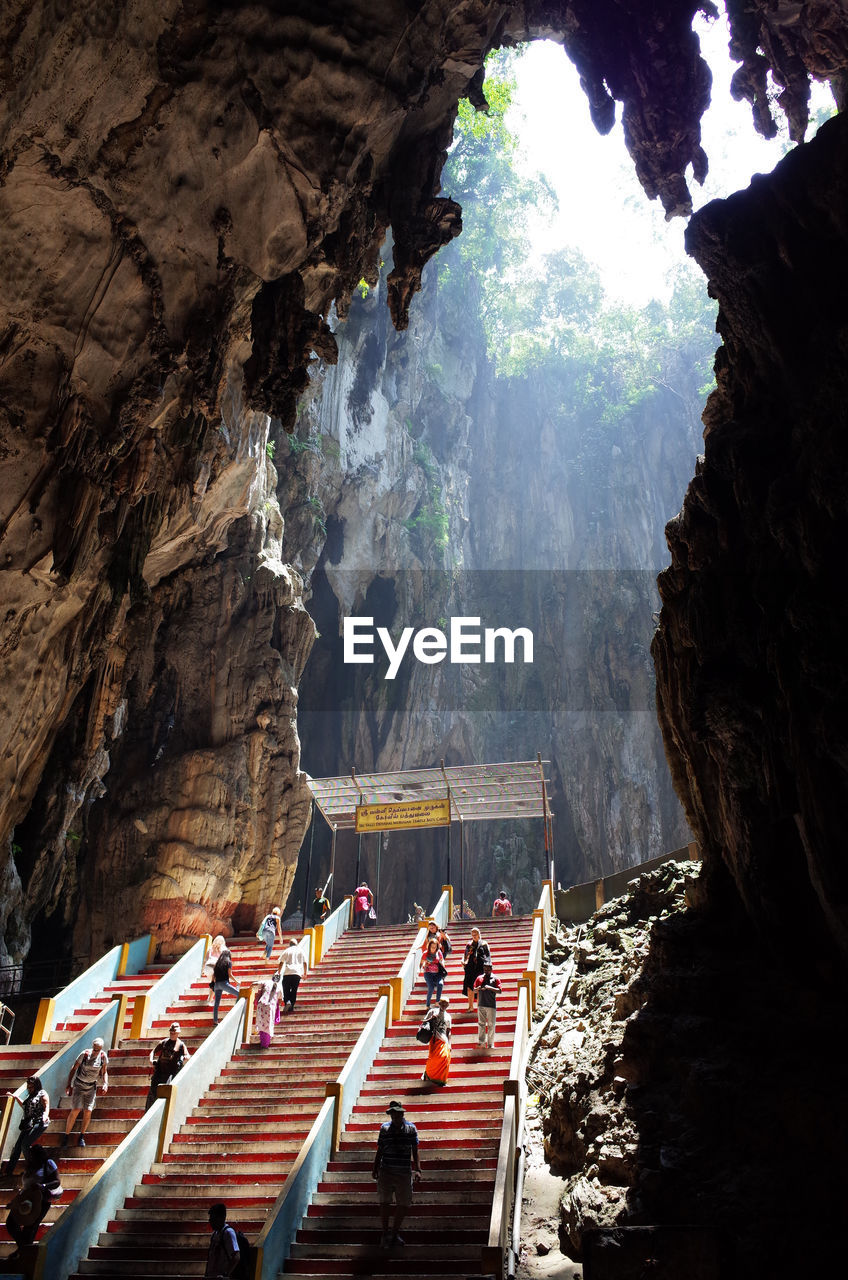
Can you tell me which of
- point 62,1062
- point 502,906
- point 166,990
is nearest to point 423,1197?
point 62,1062

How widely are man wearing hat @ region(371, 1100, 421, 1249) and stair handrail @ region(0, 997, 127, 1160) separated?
4.65 metres

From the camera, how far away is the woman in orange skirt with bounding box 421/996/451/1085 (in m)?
10.6

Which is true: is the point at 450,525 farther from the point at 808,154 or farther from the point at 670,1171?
the point at 670,1171

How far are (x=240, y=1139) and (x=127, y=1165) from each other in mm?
1361

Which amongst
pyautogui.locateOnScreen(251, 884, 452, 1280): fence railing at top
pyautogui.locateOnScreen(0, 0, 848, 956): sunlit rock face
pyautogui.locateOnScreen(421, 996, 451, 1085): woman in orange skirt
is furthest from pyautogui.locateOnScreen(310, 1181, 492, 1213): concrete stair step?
pyautogui.locateOnScreen(0, 0, 848, 956): sunlit rock face

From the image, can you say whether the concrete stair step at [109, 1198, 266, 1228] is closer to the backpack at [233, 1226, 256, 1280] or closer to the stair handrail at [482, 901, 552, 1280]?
the backpack at [233, 1226, 256, 1280]

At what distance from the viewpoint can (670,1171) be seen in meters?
8.09

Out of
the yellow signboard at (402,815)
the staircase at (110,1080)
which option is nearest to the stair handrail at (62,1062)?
the staircase at (110,1080)

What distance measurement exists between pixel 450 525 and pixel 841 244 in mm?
26181

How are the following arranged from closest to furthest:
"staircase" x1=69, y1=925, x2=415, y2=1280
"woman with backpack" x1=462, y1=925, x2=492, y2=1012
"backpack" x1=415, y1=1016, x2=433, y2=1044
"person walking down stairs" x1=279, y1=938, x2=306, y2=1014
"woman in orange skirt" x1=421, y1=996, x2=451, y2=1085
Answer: "staircase" x1=69, y1=925, x2=415, y2=1280 < "woman in orange skirt" x1=421, y1=996, x2=451, y2=1085 < "backpack" x1=415, y1=1016, x2=433, y2=1044 < "woman with backpack" x1=462, y1=925, x2=492, y2=1012 < "person walking down stairs" x1=279, y1=938, x2=306, y2=1014

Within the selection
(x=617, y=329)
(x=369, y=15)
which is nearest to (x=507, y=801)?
(x=369, y=15)

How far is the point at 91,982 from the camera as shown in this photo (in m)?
14.2

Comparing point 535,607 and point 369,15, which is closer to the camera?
point 369,15

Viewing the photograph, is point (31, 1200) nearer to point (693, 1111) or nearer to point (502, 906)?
point (693, 1111)
